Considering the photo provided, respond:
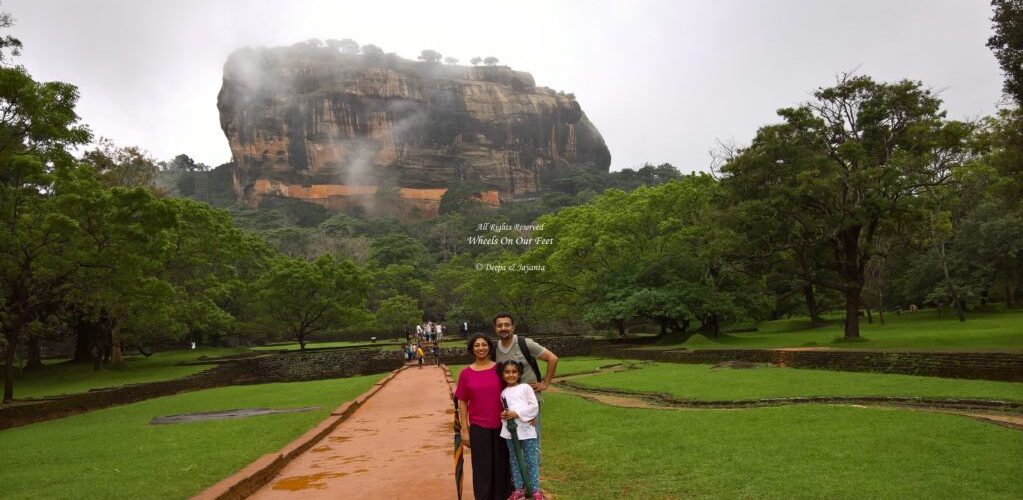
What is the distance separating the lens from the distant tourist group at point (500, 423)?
447cm

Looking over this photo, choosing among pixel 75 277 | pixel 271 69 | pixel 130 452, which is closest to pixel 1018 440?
pixel 130 452

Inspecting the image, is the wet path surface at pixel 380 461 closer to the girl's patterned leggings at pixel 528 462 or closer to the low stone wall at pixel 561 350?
the girl's patterned leggings at pixel 528 462

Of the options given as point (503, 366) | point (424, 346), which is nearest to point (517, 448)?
point (503, 366)

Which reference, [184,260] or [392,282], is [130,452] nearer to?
[184,260]

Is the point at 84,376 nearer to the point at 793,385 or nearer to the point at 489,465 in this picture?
the point at 793,385

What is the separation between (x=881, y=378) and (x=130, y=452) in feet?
42.7

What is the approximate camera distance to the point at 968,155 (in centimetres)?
2562

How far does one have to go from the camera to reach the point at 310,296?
115ft

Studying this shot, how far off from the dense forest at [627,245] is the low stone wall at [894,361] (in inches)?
168

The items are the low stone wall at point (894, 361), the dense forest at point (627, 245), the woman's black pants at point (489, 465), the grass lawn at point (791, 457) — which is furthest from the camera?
the dense forest at point (627, 245)

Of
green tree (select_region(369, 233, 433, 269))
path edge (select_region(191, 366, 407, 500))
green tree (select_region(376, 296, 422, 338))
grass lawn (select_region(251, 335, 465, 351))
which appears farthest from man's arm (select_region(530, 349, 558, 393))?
green tree (select_region(369, 233, 433, 269))

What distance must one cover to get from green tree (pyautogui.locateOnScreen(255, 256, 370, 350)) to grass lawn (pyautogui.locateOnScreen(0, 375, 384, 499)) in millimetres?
19722

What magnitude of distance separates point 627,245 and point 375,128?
84080 millimetres

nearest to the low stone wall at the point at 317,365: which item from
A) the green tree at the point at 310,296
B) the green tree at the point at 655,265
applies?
A: the green tree at the point at 310,296
